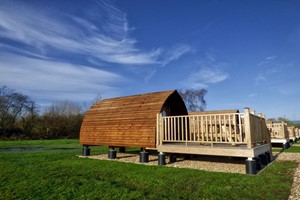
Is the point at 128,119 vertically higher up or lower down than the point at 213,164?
higher up

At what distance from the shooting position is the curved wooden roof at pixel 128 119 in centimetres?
1077

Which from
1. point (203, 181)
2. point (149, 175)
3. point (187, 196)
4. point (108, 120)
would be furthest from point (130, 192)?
point (108, 120)

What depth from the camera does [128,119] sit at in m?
11.9

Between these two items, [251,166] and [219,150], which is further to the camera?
[219,150]

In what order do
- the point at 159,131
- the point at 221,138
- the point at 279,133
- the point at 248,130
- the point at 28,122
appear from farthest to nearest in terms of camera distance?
the point at 28,122 < the point at 279,133 < the point at 159,131 < the point at 221,138 < the point at 248,130

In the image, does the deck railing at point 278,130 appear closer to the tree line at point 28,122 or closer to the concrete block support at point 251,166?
the concrete block support at point 251,166

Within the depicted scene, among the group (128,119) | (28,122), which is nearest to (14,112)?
(28,122)

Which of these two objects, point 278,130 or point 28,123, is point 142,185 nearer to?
point 278,130

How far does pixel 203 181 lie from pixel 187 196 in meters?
1.57

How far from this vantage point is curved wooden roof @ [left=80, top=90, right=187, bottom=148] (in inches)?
424

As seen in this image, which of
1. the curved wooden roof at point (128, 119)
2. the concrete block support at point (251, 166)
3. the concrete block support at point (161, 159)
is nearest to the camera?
the concrete block support at point (251, 166)

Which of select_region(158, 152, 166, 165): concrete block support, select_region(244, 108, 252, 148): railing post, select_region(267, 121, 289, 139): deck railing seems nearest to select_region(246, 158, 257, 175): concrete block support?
select_region(244, 108, 252, 148): railing post

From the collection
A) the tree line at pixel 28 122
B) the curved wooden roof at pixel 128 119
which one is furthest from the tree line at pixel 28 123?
the curved wooden roof at pixel 128 119

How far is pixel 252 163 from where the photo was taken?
7387 millimetres
